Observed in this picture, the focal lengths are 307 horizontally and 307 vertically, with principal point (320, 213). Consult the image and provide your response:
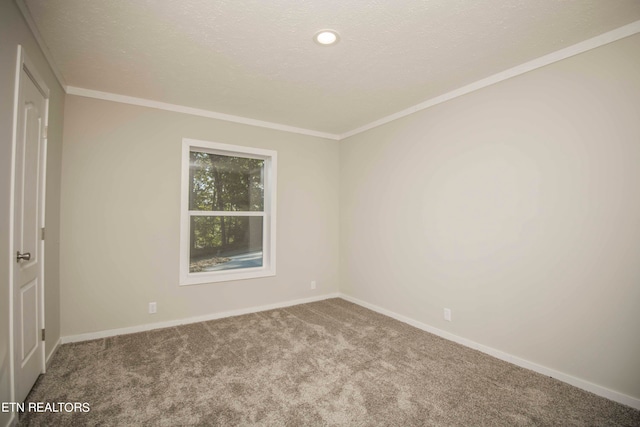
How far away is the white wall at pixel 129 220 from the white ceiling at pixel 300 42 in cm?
37

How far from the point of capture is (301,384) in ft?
7.45

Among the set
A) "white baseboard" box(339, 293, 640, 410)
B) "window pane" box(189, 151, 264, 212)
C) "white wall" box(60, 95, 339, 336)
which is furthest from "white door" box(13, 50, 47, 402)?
"white baseboard" box(339, 293, 640, 410)

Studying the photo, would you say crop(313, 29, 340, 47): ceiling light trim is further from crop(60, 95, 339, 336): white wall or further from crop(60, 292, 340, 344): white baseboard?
crop(60, 292, 340, 344): white baseboard

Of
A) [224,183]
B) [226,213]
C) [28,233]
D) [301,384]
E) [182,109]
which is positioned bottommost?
[301,384]

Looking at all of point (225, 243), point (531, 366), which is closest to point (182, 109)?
point (225, 243)

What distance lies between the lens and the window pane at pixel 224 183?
3771 millimetres

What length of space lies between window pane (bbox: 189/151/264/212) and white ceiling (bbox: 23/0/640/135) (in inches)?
33.5

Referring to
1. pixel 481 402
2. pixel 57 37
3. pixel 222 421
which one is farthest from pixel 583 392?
pixel 57 37

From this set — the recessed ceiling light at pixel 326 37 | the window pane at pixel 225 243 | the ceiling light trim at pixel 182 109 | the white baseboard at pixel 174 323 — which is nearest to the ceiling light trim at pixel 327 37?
the recessed ceiling light at pixel 326 37

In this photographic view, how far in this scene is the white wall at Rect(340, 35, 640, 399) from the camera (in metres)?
2.09

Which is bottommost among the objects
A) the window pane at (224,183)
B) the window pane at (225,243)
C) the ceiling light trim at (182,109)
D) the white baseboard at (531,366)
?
the white baseboard at (531,366)

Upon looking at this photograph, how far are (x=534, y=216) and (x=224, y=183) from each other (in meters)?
3.36

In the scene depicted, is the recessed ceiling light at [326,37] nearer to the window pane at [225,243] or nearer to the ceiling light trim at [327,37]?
the ceiling light trim at [327,37]

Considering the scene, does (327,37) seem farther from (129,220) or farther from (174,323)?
(174,323)
